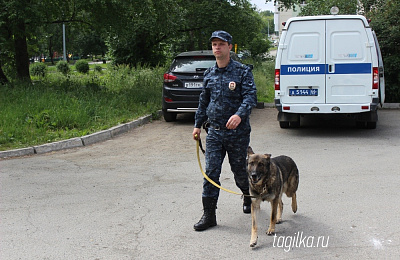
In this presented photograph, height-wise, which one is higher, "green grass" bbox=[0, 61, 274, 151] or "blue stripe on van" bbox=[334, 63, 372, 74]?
"blue stripe on van" bbox=[334, 63, 372, 74]

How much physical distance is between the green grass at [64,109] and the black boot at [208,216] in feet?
17.7

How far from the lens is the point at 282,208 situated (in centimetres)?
522

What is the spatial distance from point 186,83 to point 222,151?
7338mm

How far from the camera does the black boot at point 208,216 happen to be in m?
4.89

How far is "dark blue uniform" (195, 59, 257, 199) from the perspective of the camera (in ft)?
15.4

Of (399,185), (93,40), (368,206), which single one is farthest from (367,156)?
(93,40)

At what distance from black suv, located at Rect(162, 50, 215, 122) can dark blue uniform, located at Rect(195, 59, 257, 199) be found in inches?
280

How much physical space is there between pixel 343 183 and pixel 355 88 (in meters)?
4.07

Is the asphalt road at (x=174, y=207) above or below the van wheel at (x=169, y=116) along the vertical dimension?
below

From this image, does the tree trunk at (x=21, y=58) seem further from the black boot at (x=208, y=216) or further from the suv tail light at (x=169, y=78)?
the black boot at (x=208, y=216)

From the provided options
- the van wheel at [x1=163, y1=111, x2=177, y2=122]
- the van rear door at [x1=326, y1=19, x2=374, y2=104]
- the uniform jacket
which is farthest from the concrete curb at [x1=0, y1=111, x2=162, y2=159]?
the uniform jacket

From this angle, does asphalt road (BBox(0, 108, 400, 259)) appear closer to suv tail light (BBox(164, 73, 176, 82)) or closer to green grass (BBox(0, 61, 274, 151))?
green grass (BBox(0, 61, 274, 151))

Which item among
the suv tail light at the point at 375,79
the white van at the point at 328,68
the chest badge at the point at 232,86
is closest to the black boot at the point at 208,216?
the chest badge at the point at 232,86

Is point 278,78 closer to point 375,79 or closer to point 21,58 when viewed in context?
point 375,79
